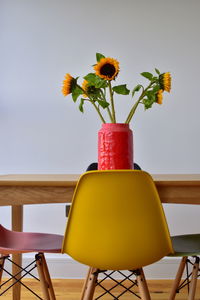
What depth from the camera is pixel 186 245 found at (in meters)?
1.69

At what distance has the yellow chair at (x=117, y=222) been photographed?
126cm

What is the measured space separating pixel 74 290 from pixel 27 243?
948 millimetres

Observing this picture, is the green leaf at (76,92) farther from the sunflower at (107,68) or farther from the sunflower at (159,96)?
the sunflower at (159,96)

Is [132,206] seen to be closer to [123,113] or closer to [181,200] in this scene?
[181,200]

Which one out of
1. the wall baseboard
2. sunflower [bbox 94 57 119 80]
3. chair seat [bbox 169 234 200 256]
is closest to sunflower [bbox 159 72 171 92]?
sunflower [bbox 94 57 119 80]

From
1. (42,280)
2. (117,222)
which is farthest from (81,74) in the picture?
(117,222)

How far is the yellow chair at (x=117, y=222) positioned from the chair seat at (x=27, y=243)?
1.02 ft

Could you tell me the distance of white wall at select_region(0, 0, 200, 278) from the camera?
2910 mm

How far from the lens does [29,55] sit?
119 inches

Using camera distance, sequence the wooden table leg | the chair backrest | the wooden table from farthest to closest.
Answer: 1. the wooden table leg
2. the wooden table
3. the chair backrest

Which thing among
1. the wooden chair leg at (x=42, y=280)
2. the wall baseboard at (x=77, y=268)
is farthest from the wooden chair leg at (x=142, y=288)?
the wall baseboard at (x=77, y=268)

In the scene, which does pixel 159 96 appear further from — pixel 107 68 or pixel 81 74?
→ pixel 81 74

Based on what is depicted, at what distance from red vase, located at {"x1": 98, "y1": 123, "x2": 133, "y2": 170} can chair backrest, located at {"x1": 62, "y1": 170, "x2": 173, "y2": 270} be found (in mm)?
305

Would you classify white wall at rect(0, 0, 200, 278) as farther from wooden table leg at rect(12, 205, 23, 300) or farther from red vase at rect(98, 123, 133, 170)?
red vase at rect(98, 123, 133, 170)
